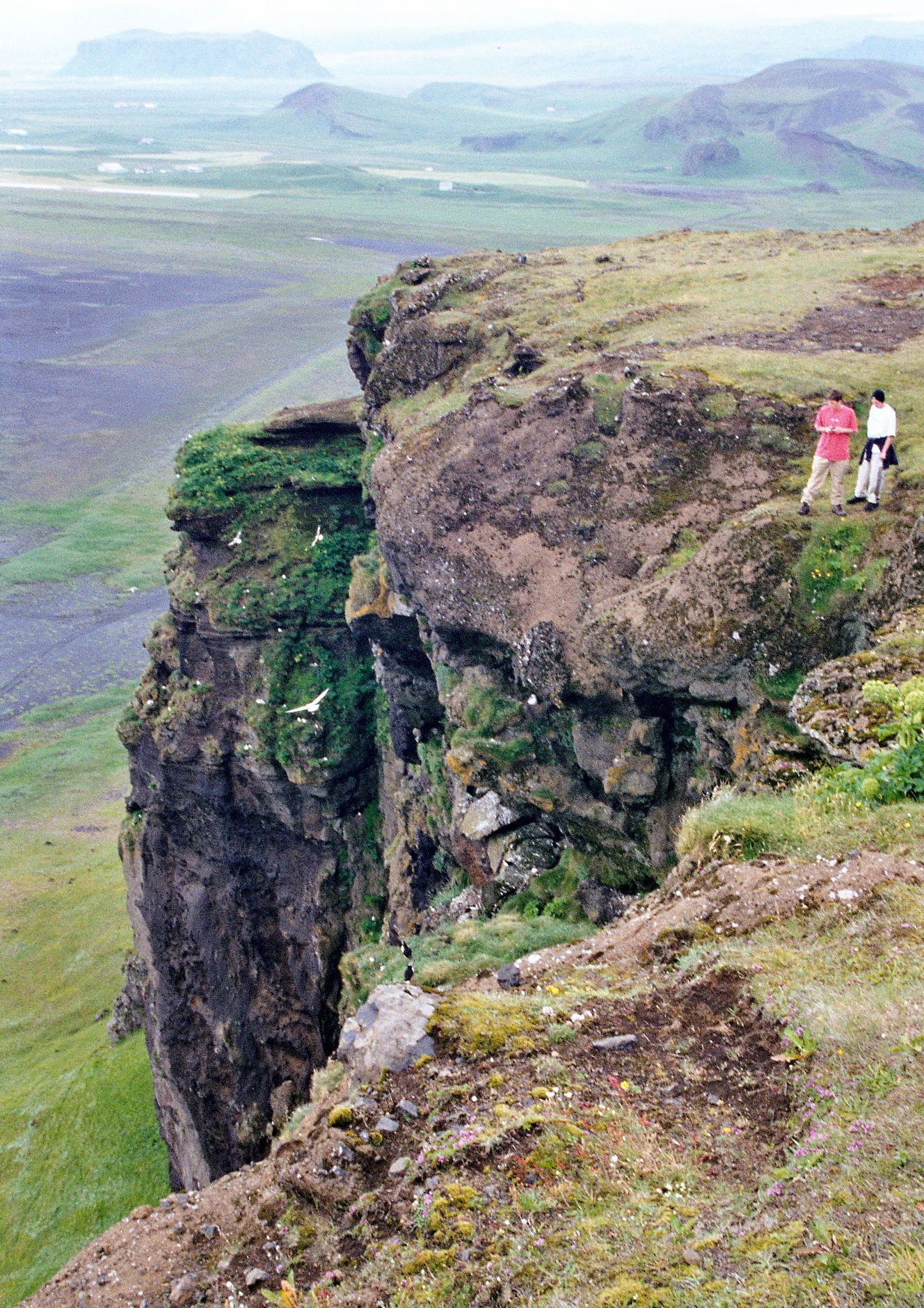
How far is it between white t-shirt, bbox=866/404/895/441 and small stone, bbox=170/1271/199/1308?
49.9 ft

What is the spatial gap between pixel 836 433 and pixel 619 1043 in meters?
11.3

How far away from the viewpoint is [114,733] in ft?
223

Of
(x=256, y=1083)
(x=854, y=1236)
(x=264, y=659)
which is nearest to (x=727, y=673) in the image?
(x=854, y=1236)

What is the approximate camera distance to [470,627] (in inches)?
866

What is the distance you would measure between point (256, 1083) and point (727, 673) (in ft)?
78.4

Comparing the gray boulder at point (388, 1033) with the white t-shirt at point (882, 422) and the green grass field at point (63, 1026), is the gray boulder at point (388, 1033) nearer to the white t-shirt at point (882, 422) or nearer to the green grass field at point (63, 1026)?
the white t-shirt at point (882, 422)

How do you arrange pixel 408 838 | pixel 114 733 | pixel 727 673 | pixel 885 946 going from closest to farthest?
pixel 885 946 < pixel 727 673 < pixel 408 838 < pixel 114 733

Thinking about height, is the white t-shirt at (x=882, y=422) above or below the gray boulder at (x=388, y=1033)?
above

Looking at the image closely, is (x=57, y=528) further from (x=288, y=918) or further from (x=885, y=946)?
(x=885, y=946)

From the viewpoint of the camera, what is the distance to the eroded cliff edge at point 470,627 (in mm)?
18359

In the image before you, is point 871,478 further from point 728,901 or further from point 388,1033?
point 388,1033

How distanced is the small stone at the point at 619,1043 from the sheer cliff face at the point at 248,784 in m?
22.0

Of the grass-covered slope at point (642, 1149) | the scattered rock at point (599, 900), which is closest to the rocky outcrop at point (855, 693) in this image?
the grass-covered slope at point (642, 1149)

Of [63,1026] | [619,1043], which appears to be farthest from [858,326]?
[63,1026]
